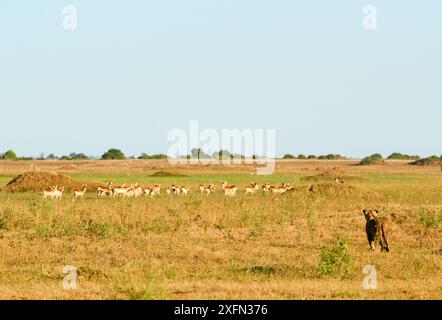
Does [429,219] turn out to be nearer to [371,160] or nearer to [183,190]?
[183,190]

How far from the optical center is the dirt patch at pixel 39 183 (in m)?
50.7

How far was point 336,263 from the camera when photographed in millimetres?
17406

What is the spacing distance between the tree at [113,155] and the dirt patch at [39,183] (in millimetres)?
101844

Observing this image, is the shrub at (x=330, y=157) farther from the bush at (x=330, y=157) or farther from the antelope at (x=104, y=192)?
the antelope at (x=104, y=192)

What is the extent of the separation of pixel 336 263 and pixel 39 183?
36.9 metres

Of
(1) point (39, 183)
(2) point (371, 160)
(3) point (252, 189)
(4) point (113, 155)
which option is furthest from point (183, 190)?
(4) point (113, 155)

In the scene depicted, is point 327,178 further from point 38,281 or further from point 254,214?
point 38,281

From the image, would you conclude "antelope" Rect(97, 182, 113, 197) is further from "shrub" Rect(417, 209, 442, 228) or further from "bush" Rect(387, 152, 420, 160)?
"bush" Rect(387, 152, 420, 160)

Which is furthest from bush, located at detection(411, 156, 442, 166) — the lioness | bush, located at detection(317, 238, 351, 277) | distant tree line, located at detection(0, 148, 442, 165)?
bush, located at detection(317, 238, 351, 277)

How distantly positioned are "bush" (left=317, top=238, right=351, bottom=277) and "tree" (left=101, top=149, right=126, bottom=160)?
138267 millimetres

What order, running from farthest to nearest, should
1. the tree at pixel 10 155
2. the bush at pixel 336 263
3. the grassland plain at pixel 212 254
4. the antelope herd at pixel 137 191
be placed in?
the tree at pixel 10 155 < the antelope herd at pixel 137 191 < the bush at pixel 336 263 < the grassland plain at pixel 212 254

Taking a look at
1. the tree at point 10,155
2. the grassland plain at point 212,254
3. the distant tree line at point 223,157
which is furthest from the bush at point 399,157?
the grassland plain at point 212,254

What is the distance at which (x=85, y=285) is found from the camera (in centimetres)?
1542

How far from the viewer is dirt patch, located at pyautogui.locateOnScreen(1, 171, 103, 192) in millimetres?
50719
